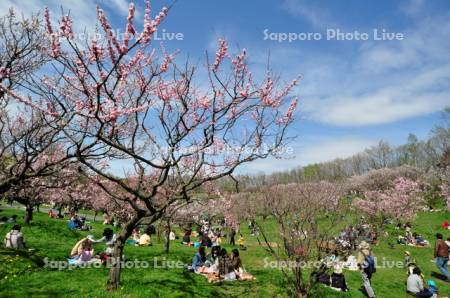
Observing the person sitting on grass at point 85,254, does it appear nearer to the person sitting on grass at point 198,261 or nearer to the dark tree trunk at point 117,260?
the person sitting on grass at point 198,261

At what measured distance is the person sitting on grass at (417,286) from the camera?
36.4 feet

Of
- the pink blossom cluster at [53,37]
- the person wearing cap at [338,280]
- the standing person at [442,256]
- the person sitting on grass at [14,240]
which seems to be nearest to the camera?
the pink blossom cluster at [53,37]

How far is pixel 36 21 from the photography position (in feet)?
28.7

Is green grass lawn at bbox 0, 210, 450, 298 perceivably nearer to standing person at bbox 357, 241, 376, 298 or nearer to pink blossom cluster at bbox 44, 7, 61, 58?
standing person at bbox 357, 241, 376, 298

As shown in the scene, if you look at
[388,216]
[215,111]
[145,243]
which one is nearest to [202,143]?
[215,111]

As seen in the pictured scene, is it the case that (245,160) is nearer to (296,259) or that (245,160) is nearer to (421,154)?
(296,259)

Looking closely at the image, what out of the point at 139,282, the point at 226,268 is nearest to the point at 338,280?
the point at 226,268

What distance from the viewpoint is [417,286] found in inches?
445

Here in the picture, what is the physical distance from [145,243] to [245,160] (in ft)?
41.5

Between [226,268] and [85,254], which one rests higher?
[85,254]

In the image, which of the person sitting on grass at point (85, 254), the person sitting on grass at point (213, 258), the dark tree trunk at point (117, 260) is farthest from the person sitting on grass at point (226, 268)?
the person sitting on grass at point (85, 254)

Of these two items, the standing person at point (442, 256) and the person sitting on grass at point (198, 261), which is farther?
the standing person at point (442, 256)

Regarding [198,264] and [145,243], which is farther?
[145,243]

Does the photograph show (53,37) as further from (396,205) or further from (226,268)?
(396,205)
